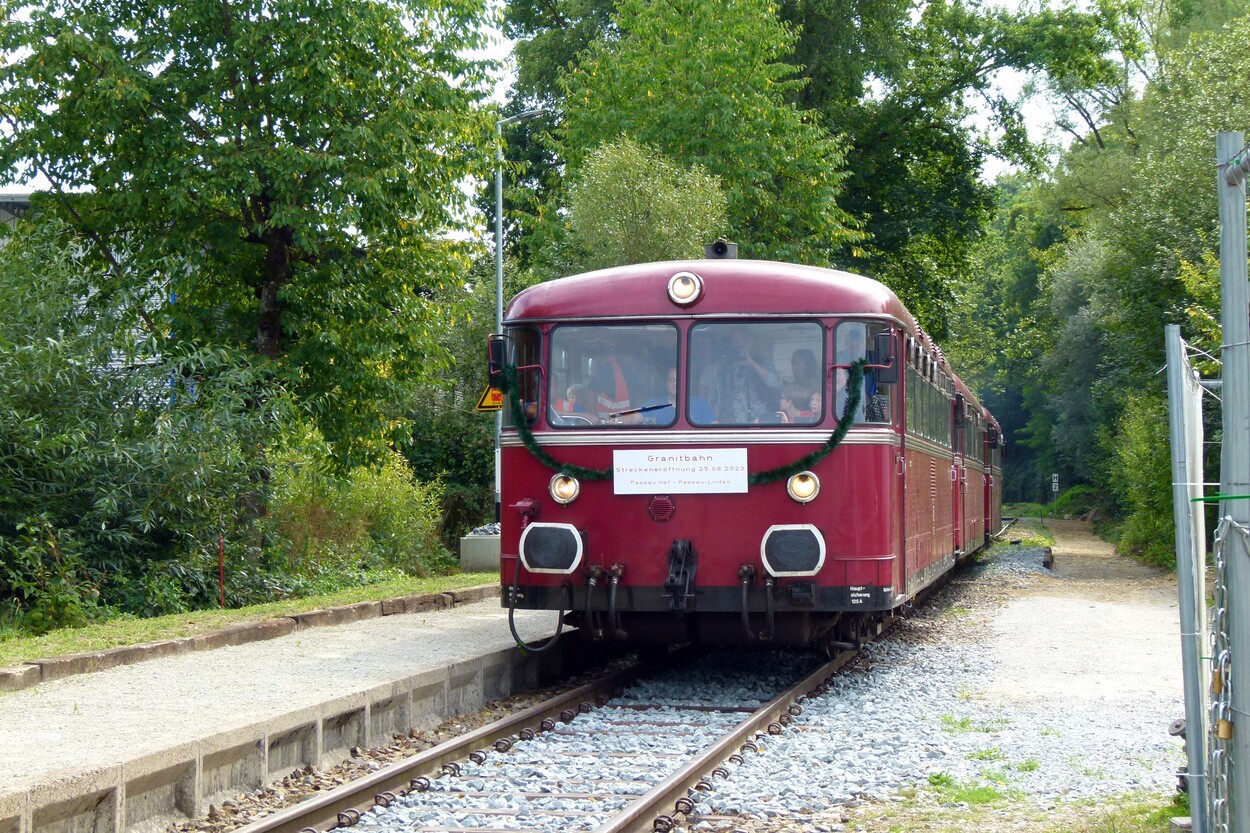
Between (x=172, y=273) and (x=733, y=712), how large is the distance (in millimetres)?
9666

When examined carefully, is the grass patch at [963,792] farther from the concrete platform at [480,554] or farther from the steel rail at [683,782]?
the concrete platform at [480,554]

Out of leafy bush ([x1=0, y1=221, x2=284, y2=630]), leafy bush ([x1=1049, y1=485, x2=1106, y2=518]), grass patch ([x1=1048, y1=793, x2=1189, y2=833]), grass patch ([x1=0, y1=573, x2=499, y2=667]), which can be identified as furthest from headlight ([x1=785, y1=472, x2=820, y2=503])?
leafy bush ([x1=1049, y1=485, x2=1106, y2=518])

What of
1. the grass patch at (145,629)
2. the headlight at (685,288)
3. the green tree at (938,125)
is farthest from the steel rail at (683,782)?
the green tree at (938,125)

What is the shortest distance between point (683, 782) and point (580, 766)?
0.77 m

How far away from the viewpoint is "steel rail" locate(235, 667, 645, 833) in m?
6.29

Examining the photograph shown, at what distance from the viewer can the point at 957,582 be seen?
23.9m

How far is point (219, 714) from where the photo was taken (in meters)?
7.88

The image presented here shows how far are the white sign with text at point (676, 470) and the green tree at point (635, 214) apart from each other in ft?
38.0

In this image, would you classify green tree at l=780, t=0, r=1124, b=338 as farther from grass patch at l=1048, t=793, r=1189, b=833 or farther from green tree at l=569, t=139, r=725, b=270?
grass patch at l=1048, t=793, r=1189, b=833

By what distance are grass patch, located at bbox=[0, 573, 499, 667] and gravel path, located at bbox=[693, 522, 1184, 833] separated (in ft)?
16.7

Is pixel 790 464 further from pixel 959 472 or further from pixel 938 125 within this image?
pixel 938 125

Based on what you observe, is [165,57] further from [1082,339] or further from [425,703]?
[1082,339]

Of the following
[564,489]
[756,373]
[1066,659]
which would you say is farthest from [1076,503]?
[564,489]

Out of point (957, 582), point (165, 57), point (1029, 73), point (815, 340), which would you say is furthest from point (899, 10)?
point (815, 340)
